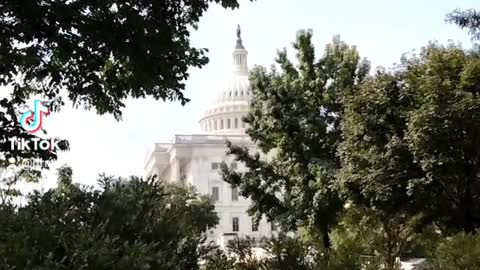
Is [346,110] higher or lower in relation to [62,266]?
higher

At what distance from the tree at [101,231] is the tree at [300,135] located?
39.7 feet

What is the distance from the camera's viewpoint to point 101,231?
→ 6645mm

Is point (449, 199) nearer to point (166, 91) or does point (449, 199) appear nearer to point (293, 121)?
point (293, 121)

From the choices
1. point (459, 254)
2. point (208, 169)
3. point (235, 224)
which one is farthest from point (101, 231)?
point (235, 224)

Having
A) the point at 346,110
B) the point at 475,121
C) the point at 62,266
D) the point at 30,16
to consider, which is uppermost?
the point at 346,110

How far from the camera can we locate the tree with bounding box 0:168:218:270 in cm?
622

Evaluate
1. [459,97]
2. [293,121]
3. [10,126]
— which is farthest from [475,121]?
[10,126]

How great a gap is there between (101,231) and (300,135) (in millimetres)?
14275

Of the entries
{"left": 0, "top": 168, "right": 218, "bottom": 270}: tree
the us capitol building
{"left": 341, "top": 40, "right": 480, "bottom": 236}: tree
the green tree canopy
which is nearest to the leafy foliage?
{"left": 341, "top": 40, "right": 480, "bottom": 236}: tree

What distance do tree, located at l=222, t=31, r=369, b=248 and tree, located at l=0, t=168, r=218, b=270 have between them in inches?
477

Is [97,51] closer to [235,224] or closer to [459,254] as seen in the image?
[459,254]

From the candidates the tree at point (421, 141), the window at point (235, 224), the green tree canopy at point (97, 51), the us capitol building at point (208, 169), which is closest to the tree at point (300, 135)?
the tree at point (421, 141)

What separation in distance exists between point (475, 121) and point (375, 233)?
9.27 meters

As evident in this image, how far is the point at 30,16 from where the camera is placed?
6941 mm
